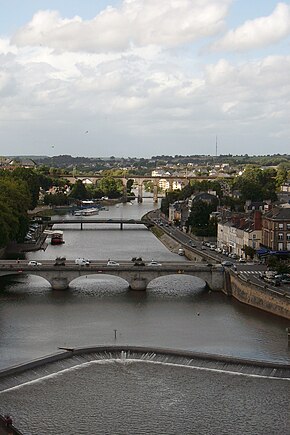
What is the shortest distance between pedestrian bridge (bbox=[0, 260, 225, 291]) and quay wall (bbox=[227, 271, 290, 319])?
933 mm

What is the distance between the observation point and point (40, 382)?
28.7 m

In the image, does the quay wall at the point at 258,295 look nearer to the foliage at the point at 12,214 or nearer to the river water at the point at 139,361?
the river water at the point at 139,361

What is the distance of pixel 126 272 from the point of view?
1816 inches

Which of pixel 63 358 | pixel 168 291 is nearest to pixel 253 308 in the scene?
pixel 168 291

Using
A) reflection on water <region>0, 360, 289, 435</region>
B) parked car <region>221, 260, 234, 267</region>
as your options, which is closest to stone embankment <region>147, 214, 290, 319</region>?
parked car <region>221, 260, 234, 267</region>

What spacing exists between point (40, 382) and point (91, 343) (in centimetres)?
543

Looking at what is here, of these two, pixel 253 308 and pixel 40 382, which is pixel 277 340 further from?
pixel 40 382

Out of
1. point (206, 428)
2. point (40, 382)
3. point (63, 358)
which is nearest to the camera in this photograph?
point (206, 428)

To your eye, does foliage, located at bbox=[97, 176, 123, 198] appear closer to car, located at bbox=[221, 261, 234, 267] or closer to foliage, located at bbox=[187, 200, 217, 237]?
foliage, located at bbox=[187, 200, 217, 237]

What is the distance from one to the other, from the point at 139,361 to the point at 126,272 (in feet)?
49.7

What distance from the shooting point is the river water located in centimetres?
2555

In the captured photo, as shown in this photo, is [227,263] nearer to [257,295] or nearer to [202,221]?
[257,295]

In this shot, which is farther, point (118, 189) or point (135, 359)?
point (118, 189)

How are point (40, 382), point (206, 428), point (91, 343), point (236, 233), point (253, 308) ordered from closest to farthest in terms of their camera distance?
1. point (206, 428)
2. point (40, 382)
3. point (91, 343)
4. point (253, 308)
5. point (236, 233)
